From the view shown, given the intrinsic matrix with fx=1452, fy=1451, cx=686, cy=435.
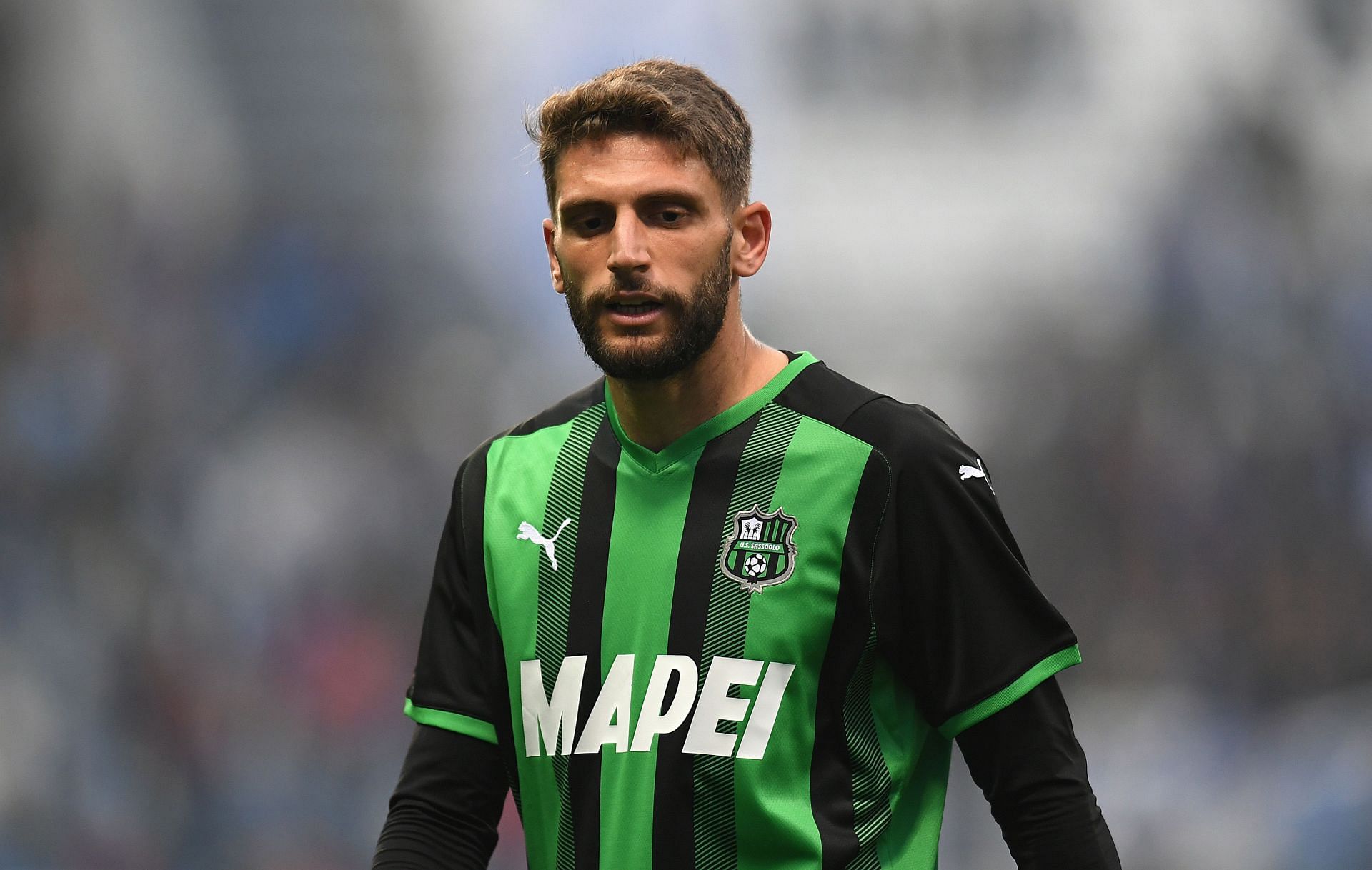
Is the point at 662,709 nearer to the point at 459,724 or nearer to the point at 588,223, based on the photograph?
the point at 459,724

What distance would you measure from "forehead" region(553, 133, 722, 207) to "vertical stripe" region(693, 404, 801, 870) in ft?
0.81

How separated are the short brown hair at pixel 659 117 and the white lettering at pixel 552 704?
47 cm

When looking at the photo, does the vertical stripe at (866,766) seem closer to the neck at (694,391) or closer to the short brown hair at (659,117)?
the neck at (694,391)

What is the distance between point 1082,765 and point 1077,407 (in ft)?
6.10

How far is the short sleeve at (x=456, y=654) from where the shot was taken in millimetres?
1521

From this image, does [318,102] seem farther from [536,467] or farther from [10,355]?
[536,467]

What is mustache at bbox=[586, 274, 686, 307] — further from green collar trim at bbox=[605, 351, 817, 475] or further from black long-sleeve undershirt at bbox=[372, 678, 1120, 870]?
black long-sleeve undershirt at bbox=[372, 678, 1120, 870]

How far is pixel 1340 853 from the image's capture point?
9.71ft

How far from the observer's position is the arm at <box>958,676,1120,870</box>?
4.39 feet

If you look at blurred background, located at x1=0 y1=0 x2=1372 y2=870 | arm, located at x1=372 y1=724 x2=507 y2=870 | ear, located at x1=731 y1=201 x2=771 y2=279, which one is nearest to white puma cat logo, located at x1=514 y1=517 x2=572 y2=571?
arm, located at x1=372 y1=724 x2=507 y2=870

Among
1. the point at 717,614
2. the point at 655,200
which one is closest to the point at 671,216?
the point at 655,200

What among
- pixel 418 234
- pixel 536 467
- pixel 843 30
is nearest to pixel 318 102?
pixel 418 234

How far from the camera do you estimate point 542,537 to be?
5.03 feet

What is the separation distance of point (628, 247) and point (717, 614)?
37cm
